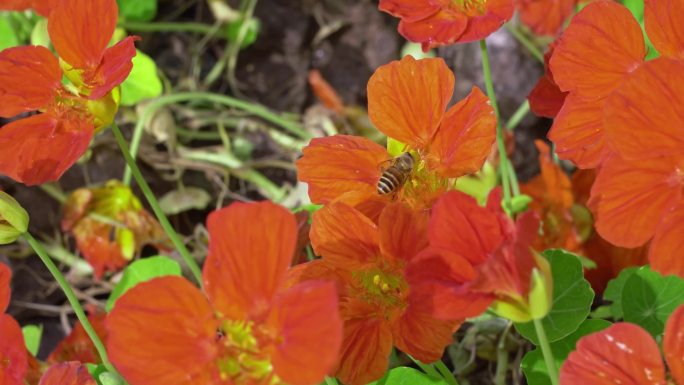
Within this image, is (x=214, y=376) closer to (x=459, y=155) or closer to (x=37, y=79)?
(x=459, y=155)

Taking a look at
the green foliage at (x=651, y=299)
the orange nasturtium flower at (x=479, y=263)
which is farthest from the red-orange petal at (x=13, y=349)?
the green foliage at (x=651, y=299)

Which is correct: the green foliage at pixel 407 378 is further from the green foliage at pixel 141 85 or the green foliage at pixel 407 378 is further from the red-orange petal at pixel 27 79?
the green foliage at pixel 141 85

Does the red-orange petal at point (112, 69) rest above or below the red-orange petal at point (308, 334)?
above

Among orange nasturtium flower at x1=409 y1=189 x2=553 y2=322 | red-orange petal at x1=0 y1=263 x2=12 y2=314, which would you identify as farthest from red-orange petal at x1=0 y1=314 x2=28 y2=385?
orange nasturtium flower at x1=409 y1=189 x2=553 y2=322

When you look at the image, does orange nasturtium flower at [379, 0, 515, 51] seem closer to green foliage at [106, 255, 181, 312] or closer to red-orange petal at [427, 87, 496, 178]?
red-orange petal at [427, 87, 496, 178]

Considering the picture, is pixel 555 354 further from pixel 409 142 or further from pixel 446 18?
pixel 446 18

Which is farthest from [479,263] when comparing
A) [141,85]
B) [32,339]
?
[141,85]
